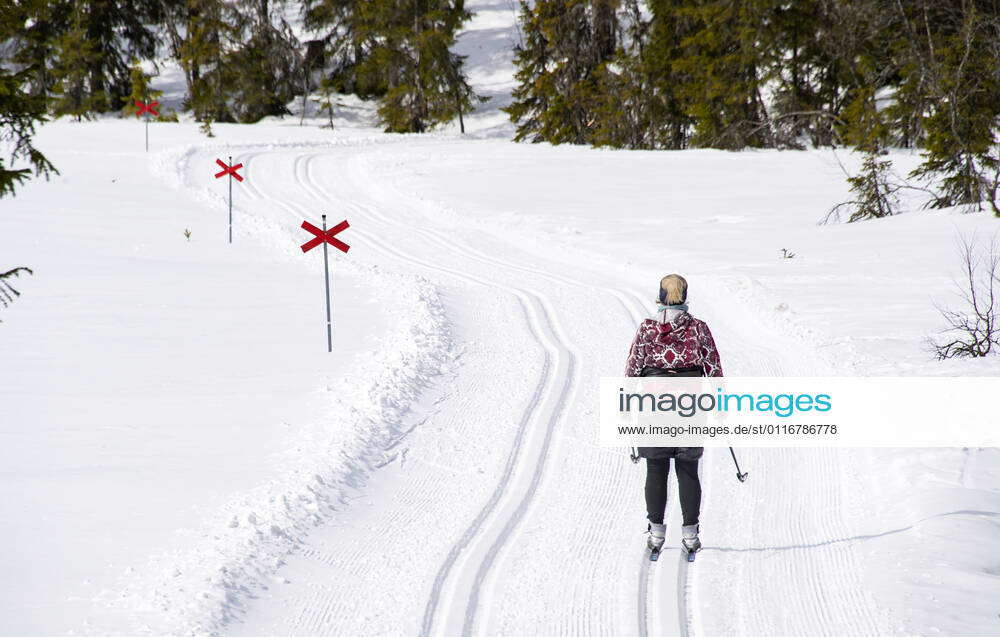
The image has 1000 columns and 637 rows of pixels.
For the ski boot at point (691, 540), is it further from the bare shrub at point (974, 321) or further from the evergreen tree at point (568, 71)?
the evergreen tree at point (568, 71)

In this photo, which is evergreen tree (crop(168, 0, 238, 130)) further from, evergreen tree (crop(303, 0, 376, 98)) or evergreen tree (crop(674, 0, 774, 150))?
evergreen tree (crop(674, 0, 774, 150))

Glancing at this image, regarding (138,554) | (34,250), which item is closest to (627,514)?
(138,554)

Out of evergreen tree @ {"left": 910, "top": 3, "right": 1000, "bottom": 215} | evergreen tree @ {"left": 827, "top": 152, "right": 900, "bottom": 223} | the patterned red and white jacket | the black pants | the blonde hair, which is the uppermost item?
evergreen tree @ {"left": 910, "top": 3, "right": 1000, "bottom": 215}

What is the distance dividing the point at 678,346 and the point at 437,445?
3.05 metres

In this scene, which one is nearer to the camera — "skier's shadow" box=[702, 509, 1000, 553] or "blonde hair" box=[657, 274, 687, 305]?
"blonde hair" box=[657, 274, 687, 305]

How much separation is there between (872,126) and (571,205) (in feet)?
31.1

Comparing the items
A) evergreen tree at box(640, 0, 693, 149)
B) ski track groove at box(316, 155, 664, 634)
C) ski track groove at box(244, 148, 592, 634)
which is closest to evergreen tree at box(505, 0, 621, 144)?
evergreen tree at box(640, 0, 693, 149)

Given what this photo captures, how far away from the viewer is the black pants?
5.38 m

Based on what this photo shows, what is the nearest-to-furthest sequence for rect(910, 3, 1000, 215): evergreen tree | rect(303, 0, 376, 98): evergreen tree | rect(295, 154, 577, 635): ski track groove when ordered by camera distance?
rect(295, 154, 577, 635): ski track groove, rect(910, 3, 1000, 215): evergreen tree, rect(303, 0, 376, 98): evergreen tree

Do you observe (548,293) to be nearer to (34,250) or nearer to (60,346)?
(60,346)

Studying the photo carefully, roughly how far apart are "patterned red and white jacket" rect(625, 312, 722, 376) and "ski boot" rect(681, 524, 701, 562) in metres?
1.08

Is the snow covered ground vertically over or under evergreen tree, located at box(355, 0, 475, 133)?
under

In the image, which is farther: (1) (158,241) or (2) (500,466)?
(1) (158,241)

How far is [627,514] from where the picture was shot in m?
6.14
